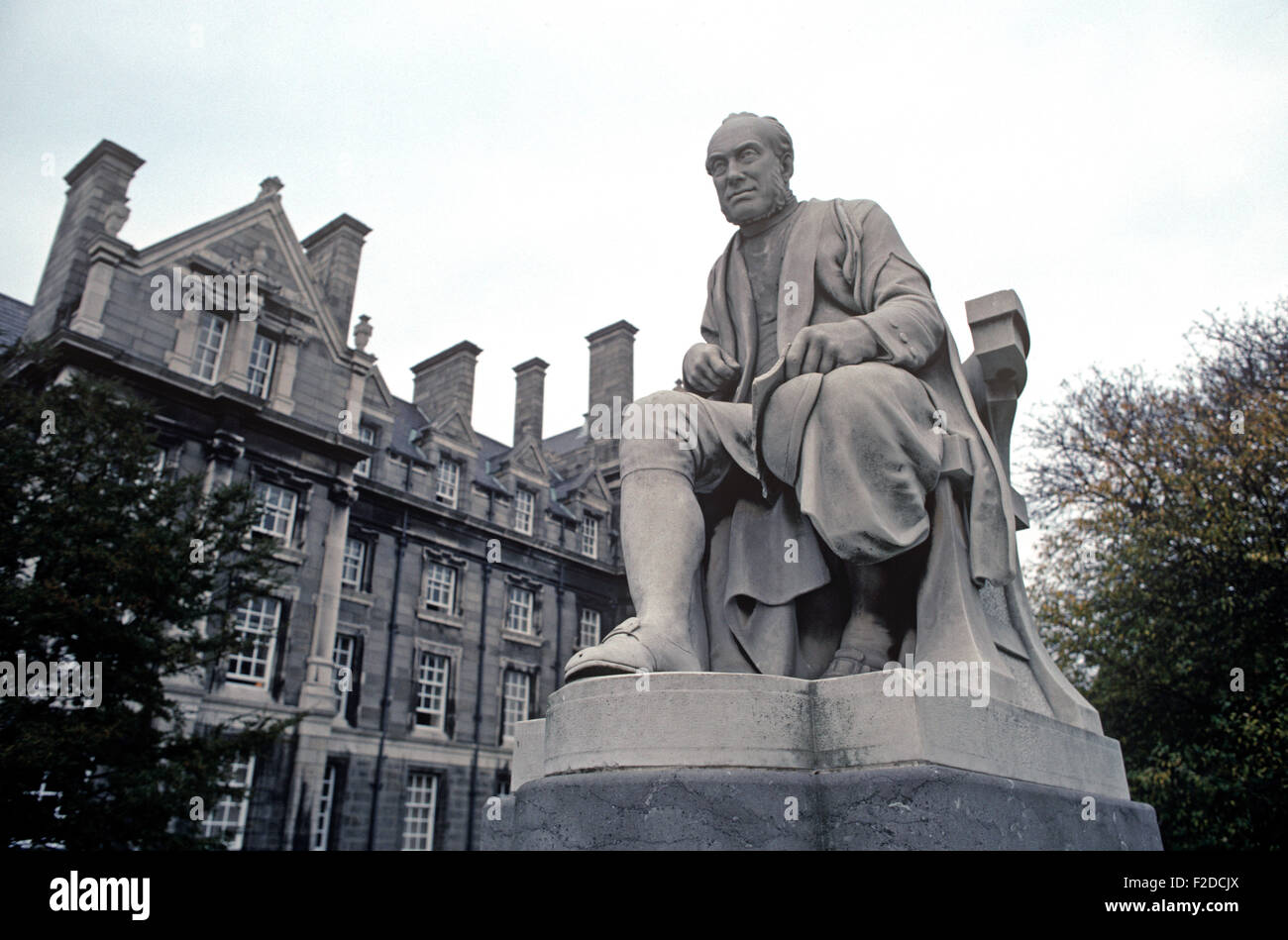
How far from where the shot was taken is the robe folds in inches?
134

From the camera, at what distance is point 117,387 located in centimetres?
1742

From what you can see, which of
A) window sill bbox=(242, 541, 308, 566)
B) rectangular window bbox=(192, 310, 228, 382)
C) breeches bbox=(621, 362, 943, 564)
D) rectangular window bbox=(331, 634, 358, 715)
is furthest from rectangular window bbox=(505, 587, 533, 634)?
breeches bbox=(621, 362, 943, 564)

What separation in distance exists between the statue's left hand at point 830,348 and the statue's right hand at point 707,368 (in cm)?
60

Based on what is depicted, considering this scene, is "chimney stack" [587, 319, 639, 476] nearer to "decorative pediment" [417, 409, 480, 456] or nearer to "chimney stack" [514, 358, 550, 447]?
"chimney stack" [514, 358, 550, 447]

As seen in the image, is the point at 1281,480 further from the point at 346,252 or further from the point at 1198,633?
the point at 346,252

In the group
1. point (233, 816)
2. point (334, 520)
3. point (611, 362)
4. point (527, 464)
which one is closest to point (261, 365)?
point (334, 520)

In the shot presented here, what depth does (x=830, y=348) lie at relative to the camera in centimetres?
351

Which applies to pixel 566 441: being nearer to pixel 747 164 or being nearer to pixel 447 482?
pixel 447 482

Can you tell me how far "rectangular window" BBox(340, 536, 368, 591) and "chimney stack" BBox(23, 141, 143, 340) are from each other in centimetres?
1061

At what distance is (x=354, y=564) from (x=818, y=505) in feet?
94.8

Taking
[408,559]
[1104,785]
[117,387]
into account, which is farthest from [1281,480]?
[408,559]

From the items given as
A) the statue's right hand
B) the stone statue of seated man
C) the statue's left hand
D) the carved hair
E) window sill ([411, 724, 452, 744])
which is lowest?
the stone statue of seated man

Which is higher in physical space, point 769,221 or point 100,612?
point 100,612

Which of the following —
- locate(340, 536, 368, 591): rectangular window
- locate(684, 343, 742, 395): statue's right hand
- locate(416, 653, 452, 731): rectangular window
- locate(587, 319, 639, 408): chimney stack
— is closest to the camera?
locate(684, 343, 742, 395): statue's right hand
